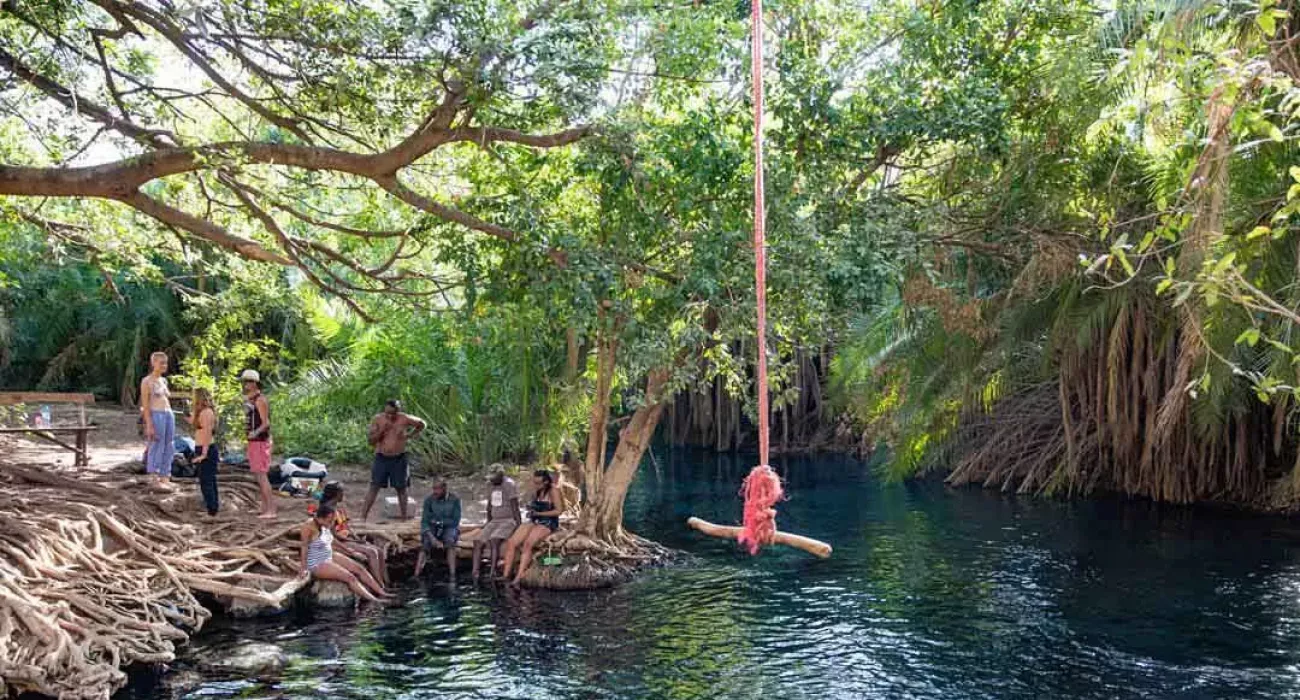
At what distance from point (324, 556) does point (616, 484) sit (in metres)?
3.74

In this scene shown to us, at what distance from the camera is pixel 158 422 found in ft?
48.7

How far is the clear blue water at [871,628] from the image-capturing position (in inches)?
401

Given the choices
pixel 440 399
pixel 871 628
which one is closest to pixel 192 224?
pixel 871 628

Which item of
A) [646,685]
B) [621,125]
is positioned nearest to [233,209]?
[621,125]

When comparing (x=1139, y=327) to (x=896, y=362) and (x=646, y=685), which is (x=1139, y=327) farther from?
(x=646, y=685)

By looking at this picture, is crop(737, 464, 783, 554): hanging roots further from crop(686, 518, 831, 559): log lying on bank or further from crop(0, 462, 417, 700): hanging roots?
crop(0, 462, 417, 700): hanging roots

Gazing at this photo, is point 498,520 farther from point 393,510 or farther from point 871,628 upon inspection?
point 871,628

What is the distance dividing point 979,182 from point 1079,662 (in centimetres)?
638

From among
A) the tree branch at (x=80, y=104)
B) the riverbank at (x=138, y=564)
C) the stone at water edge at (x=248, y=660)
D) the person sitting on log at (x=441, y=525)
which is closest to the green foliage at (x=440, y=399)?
the riverbank at (x=138, y=564)

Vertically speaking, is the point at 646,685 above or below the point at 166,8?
below

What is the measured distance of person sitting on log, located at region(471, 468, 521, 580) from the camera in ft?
47.1

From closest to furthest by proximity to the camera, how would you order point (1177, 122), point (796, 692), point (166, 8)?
point (796, 692) < point (166, 8) < point (1177, 122)

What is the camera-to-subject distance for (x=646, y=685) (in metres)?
10.2

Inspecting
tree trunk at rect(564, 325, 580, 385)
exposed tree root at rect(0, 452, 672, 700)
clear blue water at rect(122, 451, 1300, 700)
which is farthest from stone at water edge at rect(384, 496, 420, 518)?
tree trunk at rect(564, 325, 580, 385)
